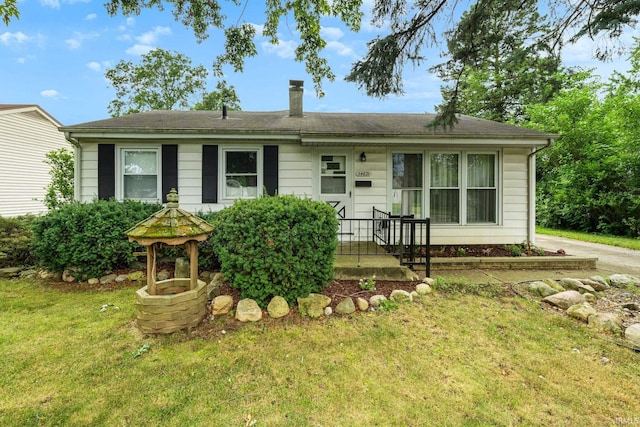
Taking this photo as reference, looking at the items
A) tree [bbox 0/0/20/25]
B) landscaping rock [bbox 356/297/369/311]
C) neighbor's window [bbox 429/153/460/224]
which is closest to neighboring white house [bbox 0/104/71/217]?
tree [bbox 0/0/20/25]

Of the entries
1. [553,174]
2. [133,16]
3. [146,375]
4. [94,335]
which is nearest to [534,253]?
[146,375]

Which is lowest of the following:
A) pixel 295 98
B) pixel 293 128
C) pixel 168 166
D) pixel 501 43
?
pixel 168 166

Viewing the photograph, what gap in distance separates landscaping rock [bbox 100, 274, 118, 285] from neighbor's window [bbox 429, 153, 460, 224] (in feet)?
21.3

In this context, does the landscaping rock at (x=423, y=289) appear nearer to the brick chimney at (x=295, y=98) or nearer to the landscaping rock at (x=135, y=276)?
the landscaping rock at (x=135, y=276)

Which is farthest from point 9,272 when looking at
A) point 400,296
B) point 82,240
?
point 400,296

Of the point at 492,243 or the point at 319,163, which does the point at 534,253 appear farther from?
A: the point at 319,163

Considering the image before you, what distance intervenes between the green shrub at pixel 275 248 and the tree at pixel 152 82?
1991 cm

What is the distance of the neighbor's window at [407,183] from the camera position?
654 centimetres

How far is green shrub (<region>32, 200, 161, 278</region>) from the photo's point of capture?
4551 mm

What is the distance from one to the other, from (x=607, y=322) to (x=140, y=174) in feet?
26.8

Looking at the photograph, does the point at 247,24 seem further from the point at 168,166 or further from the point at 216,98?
the point at 216,98

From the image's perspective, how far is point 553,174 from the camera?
1379 cm

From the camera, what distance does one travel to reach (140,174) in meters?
6.26

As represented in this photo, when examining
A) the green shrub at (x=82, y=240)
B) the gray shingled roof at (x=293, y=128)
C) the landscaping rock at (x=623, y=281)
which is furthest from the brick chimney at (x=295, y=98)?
the landscaping rock at (x=623, y=281)
